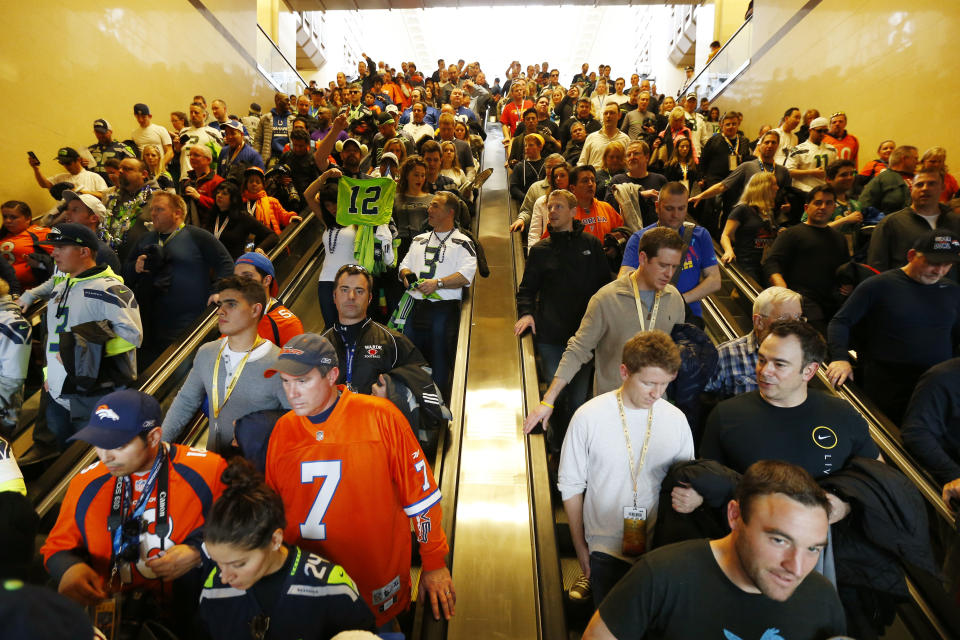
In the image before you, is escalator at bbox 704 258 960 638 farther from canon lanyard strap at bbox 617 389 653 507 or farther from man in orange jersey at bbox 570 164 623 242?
man in orange jersey at bbox 570 164 623 242

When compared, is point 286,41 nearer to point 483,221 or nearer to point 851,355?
point 483,221

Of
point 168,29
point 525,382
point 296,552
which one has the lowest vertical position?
point 296,552

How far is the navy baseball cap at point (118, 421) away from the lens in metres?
2.23

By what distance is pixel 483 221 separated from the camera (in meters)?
7.65

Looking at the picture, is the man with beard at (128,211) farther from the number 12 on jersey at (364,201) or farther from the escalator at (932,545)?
the escalator at (932,545)

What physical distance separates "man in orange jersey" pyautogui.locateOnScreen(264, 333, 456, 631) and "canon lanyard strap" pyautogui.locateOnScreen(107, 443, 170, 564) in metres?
0.41

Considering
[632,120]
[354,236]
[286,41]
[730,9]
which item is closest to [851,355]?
[354,236]

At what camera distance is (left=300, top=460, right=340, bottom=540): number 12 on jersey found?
238 centimetres

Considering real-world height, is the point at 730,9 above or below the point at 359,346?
above

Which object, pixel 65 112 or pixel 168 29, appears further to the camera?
pixel 168 29

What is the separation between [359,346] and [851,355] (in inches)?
153

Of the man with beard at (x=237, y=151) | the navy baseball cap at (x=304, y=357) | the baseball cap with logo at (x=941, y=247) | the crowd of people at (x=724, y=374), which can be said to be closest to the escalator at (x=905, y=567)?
the crowd of people at (x=724, y=374)

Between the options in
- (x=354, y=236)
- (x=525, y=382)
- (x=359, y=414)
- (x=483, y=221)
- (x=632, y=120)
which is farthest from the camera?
(x=632, y=120)

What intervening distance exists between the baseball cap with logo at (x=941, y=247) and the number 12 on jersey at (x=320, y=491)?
3.73m
